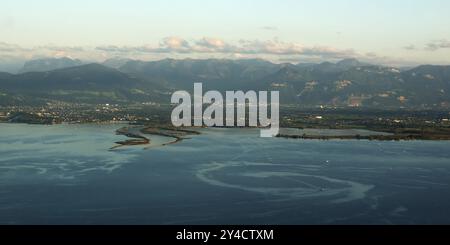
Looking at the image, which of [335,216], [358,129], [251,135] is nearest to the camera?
[335,216]

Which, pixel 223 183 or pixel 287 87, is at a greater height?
pixel 287 87

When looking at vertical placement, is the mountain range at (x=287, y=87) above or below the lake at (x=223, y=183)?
above

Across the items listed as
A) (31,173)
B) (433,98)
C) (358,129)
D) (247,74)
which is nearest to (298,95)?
(433,98)

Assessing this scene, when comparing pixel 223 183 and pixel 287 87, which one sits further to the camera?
pixel 287 87

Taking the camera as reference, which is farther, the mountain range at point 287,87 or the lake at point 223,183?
the mountain range at point 287,87

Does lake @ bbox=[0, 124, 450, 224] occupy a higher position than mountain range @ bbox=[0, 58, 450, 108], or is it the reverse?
mountain range @ bbox=[0, 58, 450, 108]

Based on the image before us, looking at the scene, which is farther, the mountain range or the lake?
the mountain range
